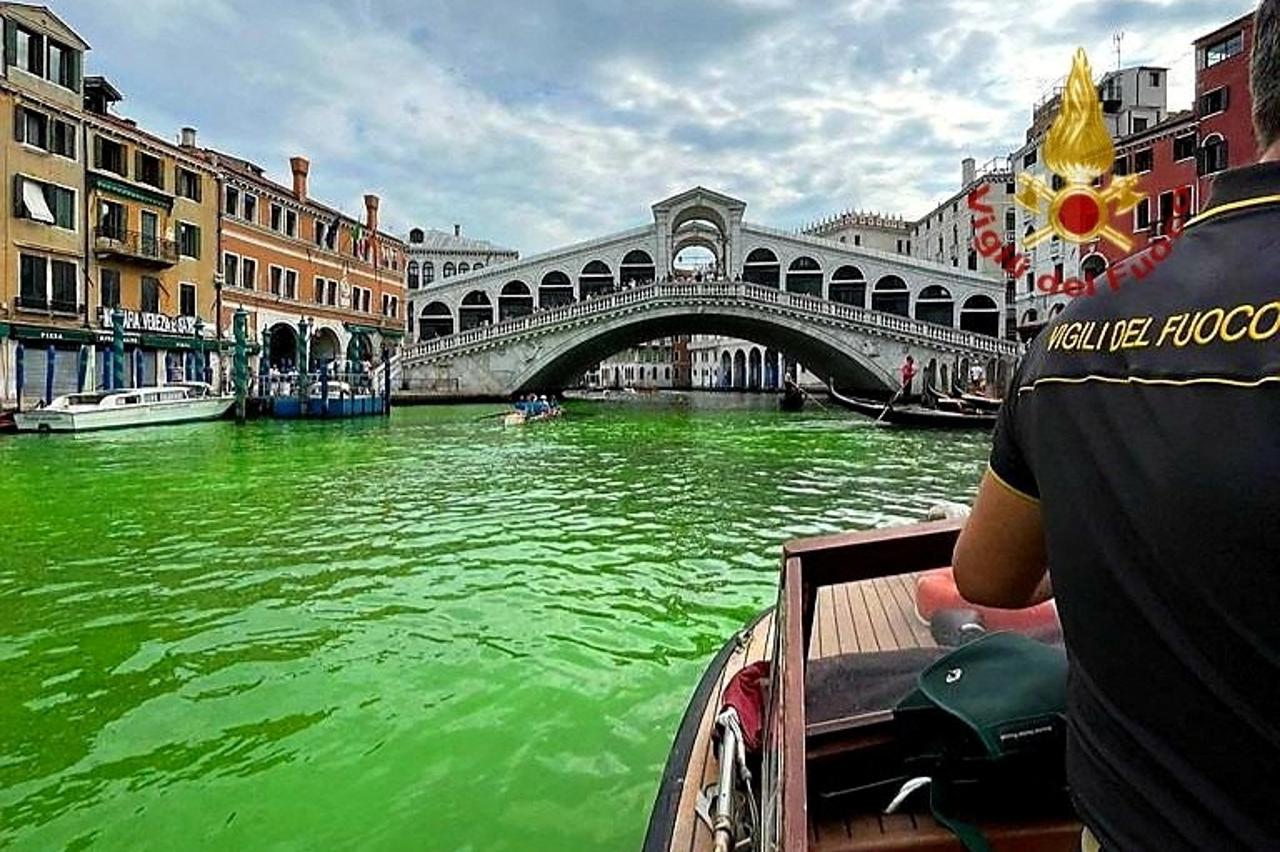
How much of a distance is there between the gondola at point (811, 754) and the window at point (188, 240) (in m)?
22.1

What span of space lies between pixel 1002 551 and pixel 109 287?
21438 millimetres

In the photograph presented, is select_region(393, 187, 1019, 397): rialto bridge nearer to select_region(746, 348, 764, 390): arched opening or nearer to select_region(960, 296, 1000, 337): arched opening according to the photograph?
select_region(960, 296, 1000, 337): arched opening

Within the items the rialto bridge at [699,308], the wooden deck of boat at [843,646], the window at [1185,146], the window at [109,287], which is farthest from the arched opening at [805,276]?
the wooden deck of boat at [843,646]

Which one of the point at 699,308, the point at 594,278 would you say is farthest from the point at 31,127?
the point at 594,278

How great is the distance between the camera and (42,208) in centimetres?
1691

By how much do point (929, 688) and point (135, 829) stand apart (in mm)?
2374

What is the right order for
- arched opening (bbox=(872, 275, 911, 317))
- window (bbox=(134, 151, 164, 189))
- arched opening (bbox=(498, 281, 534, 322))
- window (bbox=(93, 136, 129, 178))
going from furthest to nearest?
arched opening (bbox=(498, 281, 534, 322)) < arched opening (bbox=(872, 275, 911, 317)) < window (bbox=(134, 151, 164, 189)) < window (bbox=(93, 136, 129, 178))

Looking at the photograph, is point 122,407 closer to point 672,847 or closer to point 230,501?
point 230,501

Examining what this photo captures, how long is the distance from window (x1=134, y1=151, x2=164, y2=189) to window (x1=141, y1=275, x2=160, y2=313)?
2.14 m

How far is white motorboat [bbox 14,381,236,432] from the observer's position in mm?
14500

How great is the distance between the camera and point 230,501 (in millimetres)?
7980

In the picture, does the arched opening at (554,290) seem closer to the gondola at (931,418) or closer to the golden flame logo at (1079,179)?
the gondola at (931,418)

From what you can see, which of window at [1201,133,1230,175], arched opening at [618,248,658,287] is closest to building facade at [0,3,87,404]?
arched opening at [618,248,658,287]

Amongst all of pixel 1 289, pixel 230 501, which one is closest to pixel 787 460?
pixel 230 501
